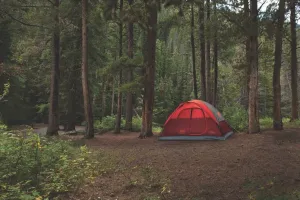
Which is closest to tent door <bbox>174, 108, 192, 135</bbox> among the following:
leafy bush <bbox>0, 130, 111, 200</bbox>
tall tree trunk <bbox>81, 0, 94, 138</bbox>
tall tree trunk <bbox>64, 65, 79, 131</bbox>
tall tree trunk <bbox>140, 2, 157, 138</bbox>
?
tall tree trunk <bbox>140, 2, 157, 138</bbox>

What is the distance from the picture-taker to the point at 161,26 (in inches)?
627

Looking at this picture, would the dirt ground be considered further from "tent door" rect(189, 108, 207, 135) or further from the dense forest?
the dense forest

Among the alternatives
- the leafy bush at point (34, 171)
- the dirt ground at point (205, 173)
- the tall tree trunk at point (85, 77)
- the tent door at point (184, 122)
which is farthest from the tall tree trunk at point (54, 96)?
the leafy bush at point (34, 171)

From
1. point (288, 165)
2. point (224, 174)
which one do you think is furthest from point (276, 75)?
point (224, 174)

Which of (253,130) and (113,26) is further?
(113,26)

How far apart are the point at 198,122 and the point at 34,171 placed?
288 inches

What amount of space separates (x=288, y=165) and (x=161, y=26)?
11019mm

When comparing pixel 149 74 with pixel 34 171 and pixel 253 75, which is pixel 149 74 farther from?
pixel 34 171

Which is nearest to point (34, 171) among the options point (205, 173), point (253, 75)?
point (205, 173)

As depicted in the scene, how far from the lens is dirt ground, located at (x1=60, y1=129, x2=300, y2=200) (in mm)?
5445

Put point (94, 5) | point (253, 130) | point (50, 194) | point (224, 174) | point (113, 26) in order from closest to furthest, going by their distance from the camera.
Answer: point (50, 194), point (224, 174), point (253, 130), point (94, 5), point (113, 26)

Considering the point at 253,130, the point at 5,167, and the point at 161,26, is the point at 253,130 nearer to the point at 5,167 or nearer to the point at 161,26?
the point at 161,26

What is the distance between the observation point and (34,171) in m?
5.86

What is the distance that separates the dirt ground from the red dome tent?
1.69 metres
